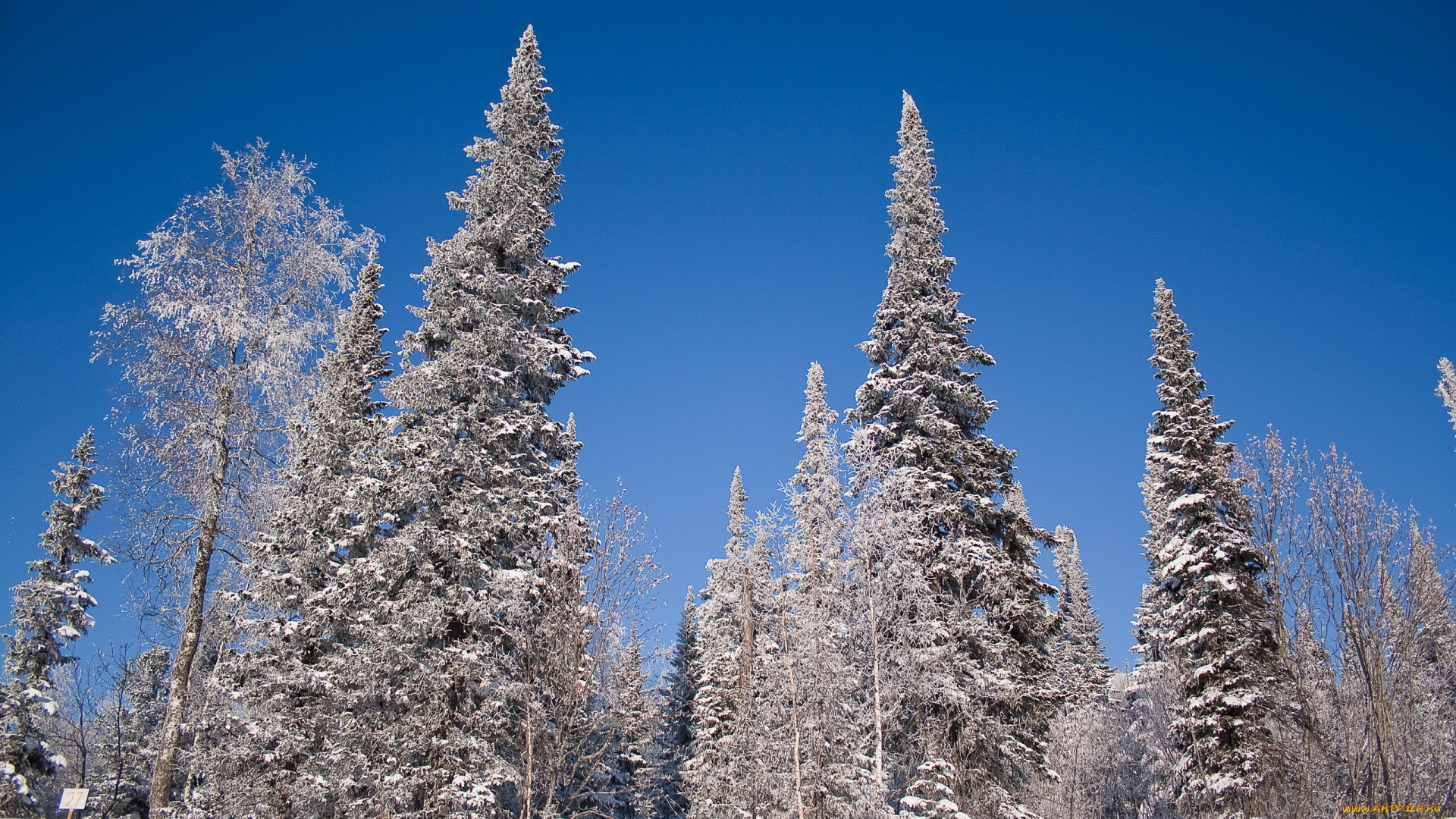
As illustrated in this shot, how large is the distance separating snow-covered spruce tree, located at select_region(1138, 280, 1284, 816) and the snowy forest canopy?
0.09m

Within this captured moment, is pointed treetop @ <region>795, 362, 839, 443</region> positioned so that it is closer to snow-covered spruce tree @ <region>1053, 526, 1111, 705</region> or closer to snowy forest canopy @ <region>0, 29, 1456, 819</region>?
snowy forest canopy @ <region>0, 29, 1456, 819</region>

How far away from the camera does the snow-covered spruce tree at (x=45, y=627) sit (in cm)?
2398

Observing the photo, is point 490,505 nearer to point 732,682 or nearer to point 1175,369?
point 732,682

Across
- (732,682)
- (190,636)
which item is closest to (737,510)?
(732,682)

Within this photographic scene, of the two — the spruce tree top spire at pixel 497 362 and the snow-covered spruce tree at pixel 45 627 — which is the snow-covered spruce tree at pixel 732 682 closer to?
the spruce tree top spire at pixel 497 362

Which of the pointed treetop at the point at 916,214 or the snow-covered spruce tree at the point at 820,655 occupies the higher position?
the pointed treetop at the point at 916,214

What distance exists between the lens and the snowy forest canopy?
11.8 metres

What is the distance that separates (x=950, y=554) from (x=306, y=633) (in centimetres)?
1413

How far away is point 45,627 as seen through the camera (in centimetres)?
2456

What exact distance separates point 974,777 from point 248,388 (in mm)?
16358

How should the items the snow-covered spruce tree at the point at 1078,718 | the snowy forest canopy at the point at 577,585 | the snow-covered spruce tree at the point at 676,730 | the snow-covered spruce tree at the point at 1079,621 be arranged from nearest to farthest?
the snowy forest canopy at the point at 577,585 < the snow-covered spruce tree at the point at 1078,718 < the snow-covered spruce tree at the point at 676,730 < the snow-covered spruce tree at the point at 1079,621

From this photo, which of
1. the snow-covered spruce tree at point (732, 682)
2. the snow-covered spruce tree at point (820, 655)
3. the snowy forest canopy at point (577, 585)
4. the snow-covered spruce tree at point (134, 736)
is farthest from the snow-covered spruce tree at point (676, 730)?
the snow-covered spruce tree at point (134, 736)

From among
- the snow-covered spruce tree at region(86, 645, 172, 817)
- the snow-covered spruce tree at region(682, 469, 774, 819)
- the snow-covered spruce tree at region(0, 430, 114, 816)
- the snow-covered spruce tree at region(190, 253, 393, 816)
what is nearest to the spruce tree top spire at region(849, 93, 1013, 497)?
the snow-covered spruce tree at region(682, 469, 774, 819)

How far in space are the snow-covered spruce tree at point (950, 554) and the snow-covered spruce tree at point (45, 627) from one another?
2629cm
